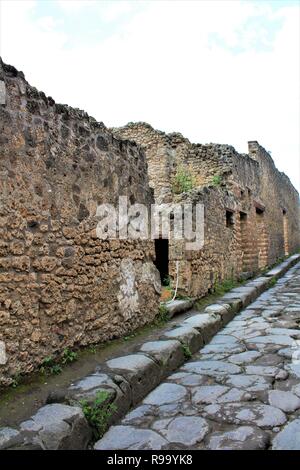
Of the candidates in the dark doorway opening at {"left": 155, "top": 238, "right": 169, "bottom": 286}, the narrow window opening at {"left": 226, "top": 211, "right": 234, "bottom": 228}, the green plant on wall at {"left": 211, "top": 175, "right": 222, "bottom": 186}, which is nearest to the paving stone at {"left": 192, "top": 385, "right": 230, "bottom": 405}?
the dark doorway opening at {"left": 155, "top": 238, "right": 169, "bottom": 286}

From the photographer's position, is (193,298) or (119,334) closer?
(119,334)

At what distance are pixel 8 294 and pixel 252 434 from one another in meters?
1.80

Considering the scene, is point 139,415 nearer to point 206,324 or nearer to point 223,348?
point 223,348

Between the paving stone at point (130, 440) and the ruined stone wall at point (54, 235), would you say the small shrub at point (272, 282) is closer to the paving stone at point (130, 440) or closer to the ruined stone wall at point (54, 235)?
the ruined stone wall at point (54, 235)

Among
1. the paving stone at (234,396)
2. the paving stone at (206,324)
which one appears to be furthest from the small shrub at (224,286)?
the paving stone at (234,396)

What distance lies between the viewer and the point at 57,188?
3.25m

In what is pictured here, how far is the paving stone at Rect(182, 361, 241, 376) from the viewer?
3.50m

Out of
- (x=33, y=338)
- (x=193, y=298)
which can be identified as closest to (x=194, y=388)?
(x=33, y=338)

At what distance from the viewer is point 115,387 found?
9.00ft

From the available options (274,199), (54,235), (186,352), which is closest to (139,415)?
(186,352)

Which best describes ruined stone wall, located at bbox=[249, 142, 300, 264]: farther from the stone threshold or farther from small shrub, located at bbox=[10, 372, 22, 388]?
small shrub, located at bbox=[10, 372, 22, 388]

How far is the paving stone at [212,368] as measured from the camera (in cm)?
350

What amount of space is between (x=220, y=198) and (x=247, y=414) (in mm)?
5862
